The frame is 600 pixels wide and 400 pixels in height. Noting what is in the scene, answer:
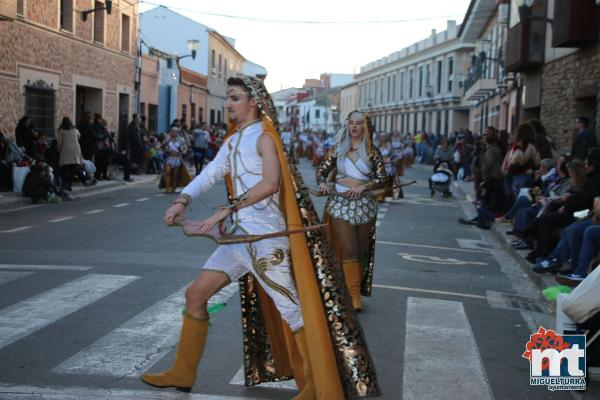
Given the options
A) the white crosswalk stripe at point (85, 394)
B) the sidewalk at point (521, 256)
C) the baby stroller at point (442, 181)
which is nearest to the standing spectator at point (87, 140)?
the baby stroller at point (442, 181)

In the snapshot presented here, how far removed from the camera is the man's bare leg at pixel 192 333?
4.60 m

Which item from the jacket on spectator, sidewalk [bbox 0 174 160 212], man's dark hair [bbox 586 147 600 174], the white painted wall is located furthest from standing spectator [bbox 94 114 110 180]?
the white painted wall

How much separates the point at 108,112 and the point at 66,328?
23681mm

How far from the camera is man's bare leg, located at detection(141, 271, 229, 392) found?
181 inches

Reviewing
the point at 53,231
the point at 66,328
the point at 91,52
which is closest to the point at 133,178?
the point at 91,52

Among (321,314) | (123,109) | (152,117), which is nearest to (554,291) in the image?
(321,314)

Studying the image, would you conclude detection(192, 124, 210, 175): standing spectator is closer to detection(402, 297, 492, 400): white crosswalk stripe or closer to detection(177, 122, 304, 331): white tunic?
detection(402, 297, 492, 400): white crosswalk stripe

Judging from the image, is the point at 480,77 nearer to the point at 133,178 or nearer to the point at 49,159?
the point at 133,178

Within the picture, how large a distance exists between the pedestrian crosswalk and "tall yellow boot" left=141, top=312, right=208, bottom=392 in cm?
23

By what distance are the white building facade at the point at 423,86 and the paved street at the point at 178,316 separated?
1659 inches

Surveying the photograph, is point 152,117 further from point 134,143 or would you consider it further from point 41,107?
point 41,107

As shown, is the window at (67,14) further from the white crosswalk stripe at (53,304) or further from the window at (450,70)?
the window at (450,70)

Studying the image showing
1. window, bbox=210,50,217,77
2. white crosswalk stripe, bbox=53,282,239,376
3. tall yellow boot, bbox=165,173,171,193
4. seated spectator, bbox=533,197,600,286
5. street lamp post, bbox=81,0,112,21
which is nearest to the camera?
white crosswalk stripe, bbox=53,282,239,376

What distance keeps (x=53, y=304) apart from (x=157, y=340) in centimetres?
154
